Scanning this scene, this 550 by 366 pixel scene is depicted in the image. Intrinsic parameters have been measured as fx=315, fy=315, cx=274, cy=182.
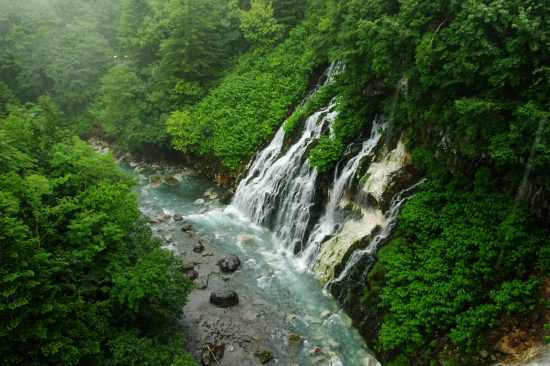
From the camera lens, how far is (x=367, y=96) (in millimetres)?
14734

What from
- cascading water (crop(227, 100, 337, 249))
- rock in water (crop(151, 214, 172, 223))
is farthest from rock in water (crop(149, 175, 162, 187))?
cascading water (crop(227, 100, 337, 249))

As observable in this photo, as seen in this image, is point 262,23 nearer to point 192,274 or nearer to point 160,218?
point 160,218

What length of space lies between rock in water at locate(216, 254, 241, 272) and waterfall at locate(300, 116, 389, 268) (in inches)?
120

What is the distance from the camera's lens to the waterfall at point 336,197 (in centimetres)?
1389

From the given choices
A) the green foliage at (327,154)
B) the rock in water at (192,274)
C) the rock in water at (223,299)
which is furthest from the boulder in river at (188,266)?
the green foliage at (327,154)

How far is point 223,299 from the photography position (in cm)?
1244

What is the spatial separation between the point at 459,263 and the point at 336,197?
20.1 ft

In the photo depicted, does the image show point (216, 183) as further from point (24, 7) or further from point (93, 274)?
point (24, 7)

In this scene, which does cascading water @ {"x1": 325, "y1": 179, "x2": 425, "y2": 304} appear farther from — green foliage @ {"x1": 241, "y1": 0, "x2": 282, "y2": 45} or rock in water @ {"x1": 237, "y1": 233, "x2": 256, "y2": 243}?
green foliage @ {"x1": 241, "y1": 0, "x2": 282, "y2": 45}

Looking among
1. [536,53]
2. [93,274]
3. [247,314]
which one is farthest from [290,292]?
[536,53]

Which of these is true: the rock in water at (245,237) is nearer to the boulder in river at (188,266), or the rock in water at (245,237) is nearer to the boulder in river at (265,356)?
the boulder in river at (188,266)

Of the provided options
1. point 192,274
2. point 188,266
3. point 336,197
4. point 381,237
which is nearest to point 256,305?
point 192,274

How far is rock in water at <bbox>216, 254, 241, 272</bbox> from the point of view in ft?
47.2

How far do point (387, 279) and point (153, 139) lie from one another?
2073cm
